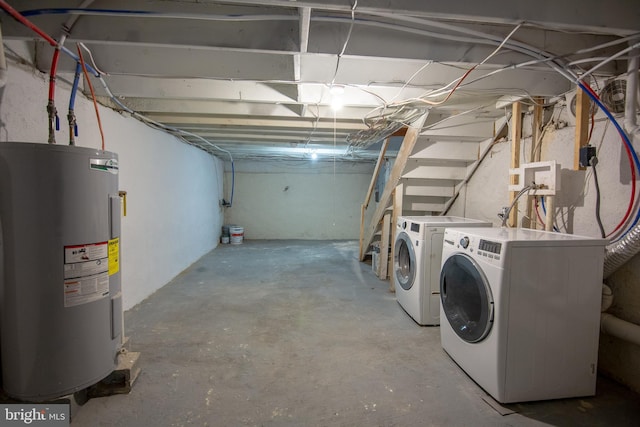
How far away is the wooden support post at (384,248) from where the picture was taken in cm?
376

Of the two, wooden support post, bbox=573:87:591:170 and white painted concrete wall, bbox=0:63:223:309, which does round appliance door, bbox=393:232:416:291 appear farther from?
white painted concrete wall, bbox=0:63:223:309

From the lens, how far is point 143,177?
3.00 metres

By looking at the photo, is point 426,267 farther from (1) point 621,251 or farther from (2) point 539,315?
(1) point 621,251

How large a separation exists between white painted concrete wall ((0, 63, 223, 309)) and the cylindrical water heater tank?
59 cm

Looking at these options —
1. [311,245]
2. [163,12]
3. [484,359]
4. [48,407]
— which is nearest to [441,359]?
[484,359]

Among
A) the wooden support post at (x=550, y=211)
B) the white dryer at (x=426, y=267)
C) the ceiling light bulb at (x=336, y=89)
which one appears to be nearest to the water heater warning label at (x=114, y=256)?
the ceiling light bulb at (x=336, y=89)

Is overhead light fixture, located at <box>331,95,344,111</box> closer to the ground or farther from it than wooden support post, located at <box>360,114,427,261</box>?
farther from it

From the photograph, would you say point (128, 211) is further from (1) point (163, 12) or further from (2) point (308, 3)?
(2) point (308, 3)

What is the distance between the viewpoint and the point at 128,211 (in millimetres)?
2729

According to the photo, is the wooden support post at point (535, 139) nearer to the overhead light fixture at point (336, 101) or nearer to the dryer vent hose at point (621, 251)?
the dryer vent hose at point (621, 251)

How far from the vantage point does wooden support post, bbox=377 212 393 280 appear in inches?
148

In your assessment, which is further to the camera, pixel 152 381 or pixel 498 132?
pixel 498 132

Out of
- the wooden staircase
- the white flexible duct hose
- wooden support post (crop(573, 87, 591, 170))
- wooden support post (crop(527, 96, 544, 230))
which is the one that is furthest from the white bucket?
the white flexible duct hose

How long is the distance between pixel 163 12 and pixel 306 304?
253 centimetres
